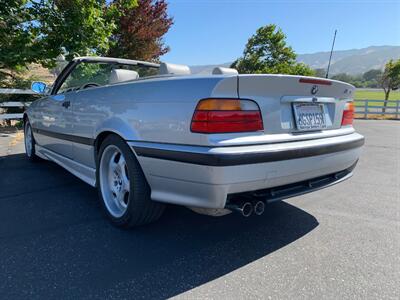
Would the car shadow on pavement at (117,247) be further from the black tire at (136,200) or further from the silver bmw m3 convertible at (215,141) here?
the silver bmw m3 convertible at (215,141)

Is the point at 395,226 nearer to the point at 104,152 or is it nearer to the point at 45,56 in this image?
the point at 104,152

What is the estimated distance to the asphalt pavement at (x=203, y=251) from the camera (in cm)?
188

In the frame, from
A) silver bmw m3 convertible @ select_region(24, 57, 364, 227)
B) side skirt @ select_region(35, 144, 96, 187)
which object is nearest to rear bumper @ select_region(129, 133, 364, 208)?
silver bmw m3 convertible @ select_region(24, 57, 364, 227)

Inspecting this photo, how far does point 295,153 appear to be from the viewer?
2.20 meters

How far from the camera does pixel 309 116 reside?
2.45 m

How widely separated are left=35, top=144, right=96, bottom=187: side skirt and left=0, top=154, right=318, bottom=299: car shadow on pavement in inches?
10.9

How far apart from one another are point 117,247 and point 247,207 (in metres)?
1.02

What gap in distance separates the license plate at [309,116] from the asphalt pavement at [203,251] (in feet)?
2.92

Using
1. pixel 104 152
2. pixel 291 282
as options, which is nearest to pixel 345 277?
pixel 291 282

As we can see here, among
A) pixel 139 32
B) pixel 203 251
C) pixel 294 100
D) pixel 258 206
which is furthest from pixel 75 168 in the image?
pixel 139 32

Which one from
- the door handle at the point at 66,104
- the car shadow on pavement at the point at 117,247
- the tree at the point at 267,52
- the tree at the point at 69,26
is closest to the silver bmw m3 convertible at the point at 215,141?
the car shadow on pavement at the point at 117,247

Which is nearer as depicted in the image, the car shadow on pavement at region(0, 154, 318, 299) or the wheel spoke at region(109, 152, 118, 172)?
the car shadow on pavement at region(0, 154, 318, 299)

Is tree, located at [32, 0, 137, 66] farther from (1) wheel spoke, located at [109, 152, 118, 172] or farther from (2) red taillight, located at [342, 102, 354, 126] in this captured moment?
(2) red taillight, located at [342, 102, 354, 126]

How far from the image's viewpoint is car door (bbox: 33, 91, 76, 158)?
351 cm
